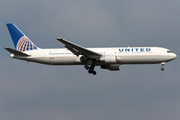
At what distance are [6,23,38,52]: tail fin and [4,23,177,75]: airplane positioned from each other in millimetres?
866

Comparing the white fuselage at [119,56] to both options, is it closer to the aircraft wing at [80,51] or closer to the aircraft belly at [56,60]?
the aircraft belly at [56,60]

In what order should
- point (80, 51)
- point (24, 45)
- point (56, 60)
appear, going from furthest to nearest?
1. point (24, 45)
2. point (56, 60)
3. point (80, 51)

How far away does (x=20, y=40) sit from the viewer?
5528cm

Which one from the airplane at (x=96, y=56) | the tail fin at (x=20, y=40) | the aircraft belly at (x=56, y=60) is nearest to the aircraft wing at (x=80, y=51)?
the airplane at (x=96, y=56)

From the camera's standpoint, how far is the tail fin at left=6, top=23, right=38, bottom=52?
2154 inches

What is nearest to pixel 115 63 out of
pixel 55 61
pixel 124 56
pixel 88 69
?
pixel 124 56

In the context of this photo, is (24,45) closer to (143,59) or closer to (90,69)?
(90,69)

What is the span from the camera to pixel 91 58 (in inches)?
1982

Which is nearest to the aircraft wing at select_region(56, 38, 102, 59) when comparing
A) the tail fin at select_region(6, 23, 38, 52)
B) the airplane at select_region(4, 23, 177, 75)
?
the airplane at select_region(4, 23, 177, 75)

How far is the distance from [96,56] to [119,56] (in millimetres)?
3485

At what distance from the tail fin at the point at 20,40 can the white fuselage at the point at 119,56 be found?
3.75m

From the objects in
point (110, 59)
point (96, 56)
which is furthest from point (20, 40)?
point (110, 59)

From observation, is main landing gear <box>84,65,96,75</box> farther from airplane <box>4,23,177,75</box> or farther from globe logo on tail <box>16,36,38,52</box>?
globe logo on tail <box>16,36,38,52</box>

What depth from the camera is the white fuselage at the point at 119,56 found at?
49969mm
